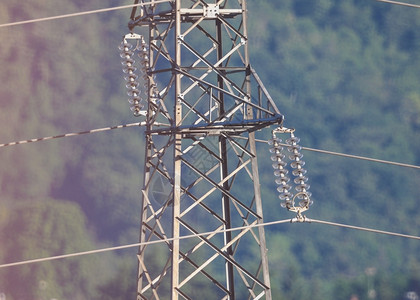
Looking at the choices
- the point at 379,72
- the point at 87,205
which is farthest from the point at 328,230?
the point at 87,205

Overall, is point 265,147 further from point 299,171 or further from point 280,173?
point 299,171

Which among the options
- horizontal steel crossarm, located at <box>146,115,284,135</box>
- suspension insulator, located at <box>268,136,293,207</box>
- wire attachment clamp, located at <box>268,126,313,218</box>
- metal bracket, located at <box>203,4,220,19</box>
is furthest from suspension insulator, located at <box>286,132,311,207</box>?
metal bracket, located at <box>203,4,220,19</box>

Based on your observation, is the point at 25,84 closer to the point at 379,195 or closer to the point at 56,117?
the point at 56,117

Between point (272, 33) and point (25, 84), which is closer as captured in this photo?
point (25, 84)

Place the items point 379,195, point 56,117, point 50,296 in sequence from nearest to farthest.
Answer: point 50,296 < point 56,117 < point 379,195

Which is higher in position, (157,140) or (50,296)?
(157,140)

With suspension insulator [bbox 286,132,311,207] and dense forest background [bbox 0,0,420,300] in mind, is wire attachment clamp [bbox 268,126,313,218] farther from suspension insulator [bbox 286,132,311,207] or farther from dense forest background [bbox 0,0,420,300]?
dense forest background [bbox 0,0,420,300]

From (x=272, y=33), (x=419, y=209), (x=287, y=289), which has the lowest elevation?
(x=287, y=289)
